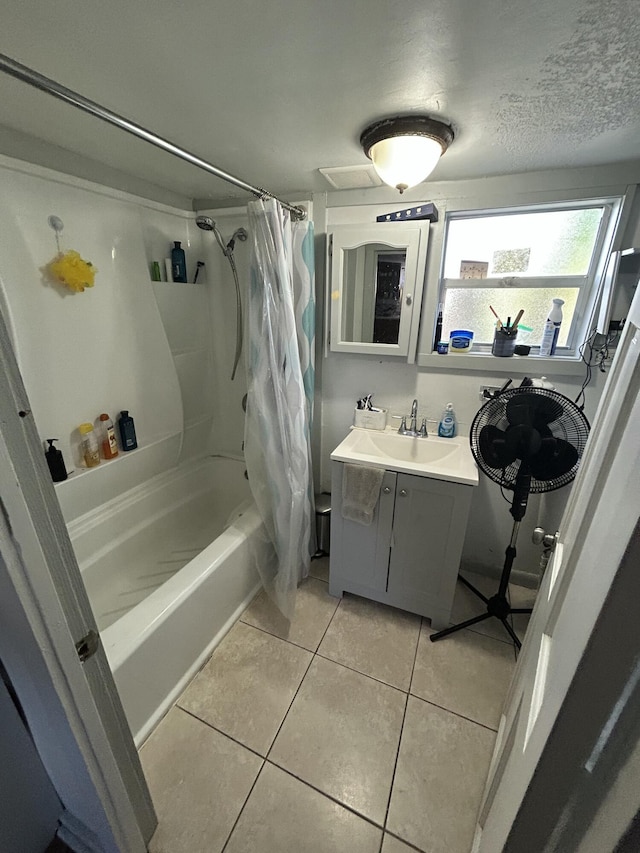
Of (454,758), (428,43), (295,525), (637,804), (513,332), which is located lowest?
(454,758)

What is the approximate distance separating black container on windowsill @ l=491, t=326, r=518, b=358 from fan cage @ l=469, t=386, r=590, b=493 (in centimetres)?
37

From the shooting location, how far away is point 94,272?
153 cm

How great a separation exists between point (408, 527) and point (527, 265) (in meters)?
1.36

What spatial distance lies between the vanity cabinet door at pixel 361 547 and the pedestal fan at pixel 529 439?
0.44m

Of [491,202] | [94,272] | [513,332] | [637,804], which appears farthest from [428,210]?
[637,804]

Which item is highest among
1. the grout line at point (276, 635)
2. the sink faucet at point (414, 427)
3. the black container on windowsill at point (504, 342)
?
the black container on windowsill at point (504, 342)

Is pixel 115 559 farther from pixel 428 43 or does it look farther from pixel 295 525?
pixel 428 43

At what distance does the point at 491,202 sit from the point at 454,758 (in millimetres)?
2217

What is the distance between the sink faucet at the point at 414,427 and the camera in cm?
A: 179

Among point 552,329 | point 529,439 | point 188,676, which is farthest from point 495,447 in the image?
point 188,676

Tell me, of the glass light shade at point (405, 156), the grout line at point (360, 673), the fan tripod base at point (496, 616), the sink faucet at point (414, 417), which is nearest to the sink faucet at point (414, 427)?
the sink faucet at point (414, 417)

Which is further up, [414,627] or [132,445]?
[132,445]

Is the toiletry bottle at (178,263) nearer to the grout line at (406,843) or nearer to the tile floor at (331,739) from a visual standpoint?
the tile floor at (331,739)

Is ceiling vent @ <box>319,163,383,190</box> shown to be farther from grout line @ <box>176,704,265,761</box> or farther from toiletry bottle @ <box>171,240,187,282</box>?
grout line @ <box>176,704,265,761</box>
